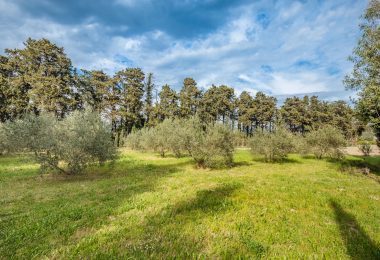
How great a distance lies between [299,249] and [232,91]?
80.2m

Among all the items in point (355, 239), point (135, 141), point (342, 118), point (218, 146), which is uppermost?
point (342, 118)

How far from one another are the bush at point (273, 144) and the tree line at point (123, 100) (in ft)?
5.38

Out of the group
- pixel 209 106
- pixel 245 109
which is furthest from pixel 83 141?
pixel 245 109

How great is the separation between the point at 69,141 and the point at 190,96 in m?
62.2

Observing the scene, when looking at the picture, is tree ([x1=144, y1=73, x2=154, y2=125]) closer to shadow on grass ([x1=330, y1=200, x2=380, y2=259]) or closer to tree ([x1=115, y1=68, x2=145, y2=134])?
tree ([x1=115, y1=68, x2=145, y2=134])

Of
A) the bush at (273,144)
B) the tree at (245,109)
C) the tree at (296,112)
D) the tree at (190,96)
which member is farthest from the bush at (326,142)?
the tree at (296,112)

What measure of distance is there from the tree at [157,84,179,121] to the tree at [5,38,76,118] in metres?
25.3

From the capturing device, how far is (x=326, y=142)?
2920 cm

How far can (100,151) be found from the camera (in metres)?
16.4

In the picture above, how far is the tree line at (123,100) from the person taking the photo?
50.0 meters

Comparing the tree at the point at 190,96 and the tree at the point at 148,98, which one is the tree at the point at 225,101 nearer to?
A: the tree at the point at 190,96

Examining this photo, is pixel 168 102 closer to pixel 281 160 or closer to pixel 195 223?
pixel 281 160

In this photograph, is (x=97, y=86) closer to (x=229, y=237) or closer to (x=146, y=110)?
(x=146, y=110)

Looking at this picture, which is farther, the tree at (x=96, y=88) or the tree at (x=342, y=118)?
the tree at (x=342, y=118)
